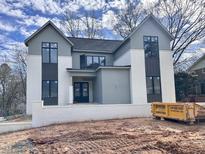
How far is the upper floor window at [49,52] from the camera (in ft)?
64.7

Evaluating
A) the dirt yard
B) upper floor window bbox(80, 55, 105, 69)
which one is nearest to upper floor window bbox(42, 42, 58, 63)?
upper floor window bbox(80, 55, 105, 69)

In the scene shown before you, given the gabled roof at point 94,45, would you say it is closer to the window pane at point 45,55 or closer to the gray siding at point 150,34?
the window pane at point 45,55

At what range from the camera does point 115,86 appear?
19.6 metres

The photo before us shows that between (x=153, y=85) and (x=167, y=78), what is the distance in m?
1.61

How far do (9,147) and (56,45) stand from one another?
13.0m

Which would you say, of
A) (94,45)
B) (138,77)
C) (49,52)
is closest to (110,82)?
(138,77)

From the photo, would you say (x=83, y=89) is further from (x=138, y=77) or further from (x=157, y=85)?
(x=157, y=85)

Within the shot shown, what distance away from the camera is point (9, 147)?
28.0 ft

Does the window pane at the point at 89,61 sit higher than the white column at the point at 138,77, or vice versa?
the window pane at the point at 89,61

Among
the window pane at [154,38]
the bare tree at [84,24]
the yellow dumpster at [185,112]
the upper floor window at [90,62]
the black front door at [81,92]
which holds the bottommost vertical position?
the yellow dumpster at [185,112]

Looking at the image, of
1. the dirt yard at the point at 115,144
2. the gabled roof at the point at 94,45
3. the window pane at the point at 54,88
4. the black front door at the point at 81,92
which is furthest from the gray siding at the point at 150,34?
the dirt yard at the point at 115,144

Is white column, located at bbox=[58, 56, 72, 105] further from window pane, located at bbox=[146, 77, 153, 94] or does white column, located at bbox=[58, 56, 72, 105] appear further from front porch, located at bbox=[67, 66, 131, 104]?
window pane, located at bbox=[146, 77, 153, 94]

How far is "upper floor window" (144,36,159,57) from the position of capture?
20.5 metres

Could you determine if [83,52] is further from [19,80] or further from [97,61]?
[19,80]
